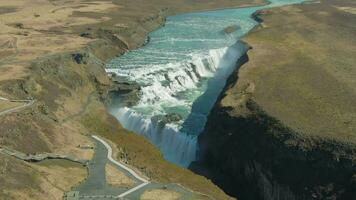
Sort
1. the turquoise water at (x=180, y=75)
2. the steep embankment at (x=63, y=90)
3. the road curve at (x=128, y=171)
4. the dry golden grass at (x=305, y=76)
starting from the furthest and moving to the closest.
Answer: the turquoise water at (x=180, y=75), the dry golden grass at (x=305, y=76), the steep embankment at (x=63, y=90), the road curve at (x=128, y=171)

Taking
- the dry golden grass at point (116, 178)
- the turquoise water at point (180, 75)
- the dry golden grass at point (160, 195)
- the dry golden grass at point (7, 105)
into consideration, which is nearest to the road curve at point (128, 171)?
the dry golden grass at point (116, 178)

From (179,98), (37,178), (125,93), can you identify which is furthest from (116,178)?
(179,98)

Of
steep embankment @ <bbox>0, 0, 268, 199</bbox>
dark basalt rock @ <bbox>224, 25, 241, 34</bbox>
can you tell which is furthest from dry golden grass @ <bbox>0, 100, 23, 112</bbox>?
dark basalt rock @ <bbox>224, 25, 241, 34</bbox>

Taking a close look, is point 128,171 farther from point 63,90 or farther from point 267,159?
point 63,90

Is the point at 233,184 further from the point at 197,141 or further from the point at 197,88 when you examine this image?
the point at 197,88

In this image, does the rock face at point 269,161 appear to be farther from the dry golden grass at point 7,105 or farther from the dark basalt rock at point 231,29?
the dark basalt rock at point 231,29

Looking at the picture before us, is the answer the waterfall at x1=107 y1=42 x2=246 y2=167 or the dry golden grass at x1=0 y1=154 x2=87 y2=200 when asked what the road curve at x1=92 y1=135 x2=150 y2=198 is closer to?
the dry golden grass at x1=0 y1=154 x2=87 y2=200

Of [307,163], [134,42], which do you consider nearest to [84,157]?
[307,163]
